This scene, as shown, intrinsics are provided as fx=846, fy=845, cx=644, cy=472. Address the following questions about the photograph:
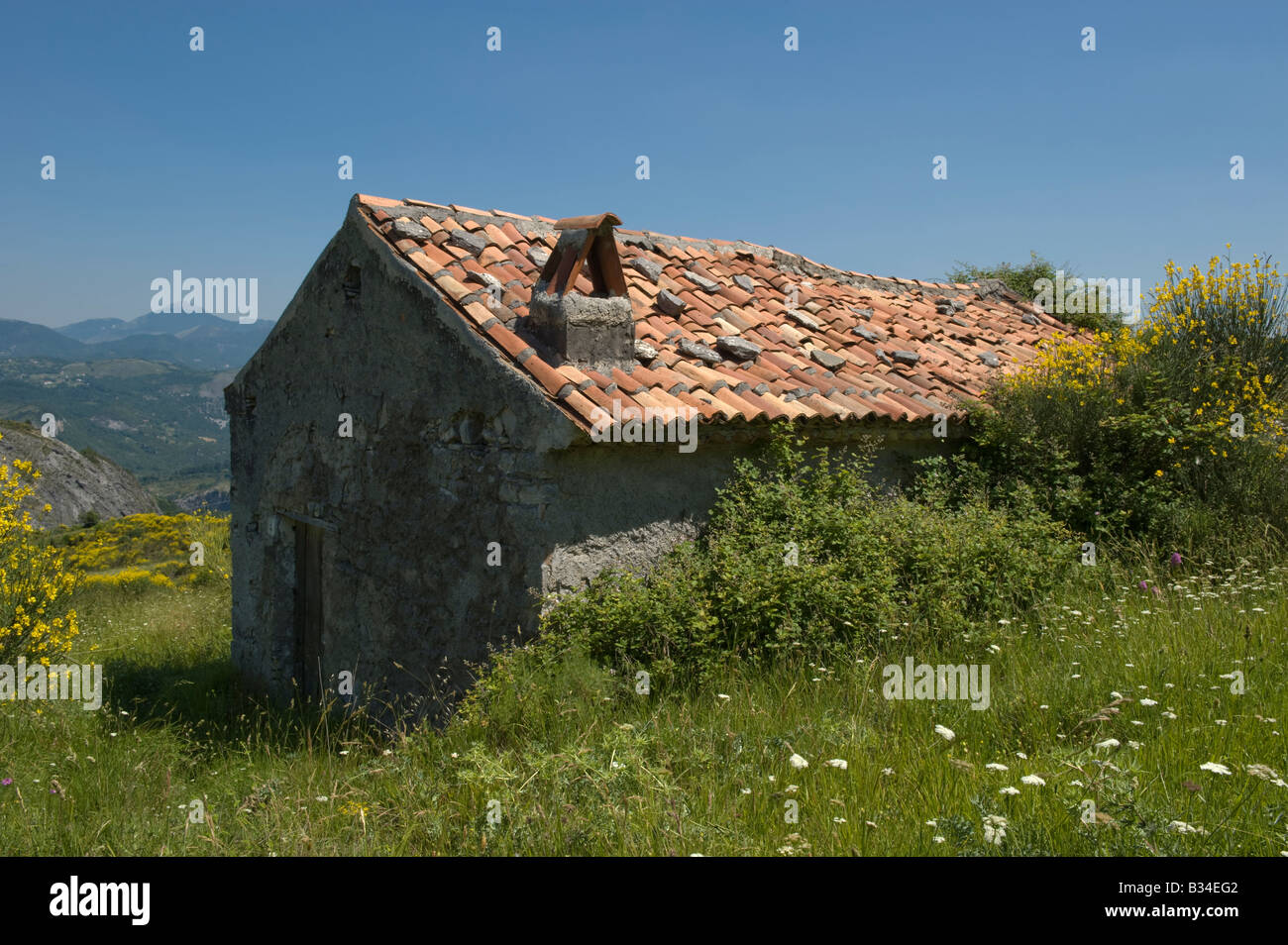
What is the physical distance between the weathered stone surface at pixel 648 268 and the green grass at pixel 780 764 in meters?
4.29

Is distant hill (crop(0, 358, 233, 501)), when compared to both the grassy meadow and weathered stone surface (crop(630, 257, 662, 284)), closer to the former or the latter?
weathered stone surface (crop(630, 257, 662, 284))

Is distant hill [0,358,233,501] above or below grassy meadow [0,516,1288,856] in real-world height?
above

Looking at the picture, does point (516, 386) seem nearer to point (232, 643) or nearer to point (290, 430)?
point (290, 430)

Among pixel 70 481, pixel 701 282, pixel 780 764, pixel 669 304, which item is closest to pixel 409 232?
pixel 669 304

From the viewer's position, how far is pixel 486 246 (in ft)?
24.1

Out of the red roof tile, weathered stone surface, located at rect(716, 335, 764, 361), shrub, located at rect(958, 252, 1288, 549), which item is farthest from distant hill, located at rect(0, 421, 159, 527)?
shrub, located at rect(958, 252, 1288, 549)

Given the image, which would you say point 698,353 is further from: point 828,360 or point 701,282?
point 701,282

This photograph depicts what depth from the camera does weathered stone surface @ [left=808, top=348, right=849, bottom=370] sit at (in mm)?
7691

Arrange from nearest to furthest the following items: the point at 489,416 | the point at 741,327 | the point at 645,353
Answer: the point at 489,416 → the point at 645,353 → the point at 741,327

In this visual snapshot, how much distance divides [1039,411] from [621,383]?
13.5ft

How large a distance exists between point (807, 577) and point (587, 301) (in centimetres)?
246

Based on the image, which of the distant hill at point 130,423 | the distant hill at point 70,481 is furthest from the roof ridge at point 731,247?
the distant hill at point 130,423

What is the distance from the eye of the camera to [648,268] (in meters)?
8.34

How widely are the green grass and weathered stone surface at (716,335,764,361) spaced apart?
272 cm
